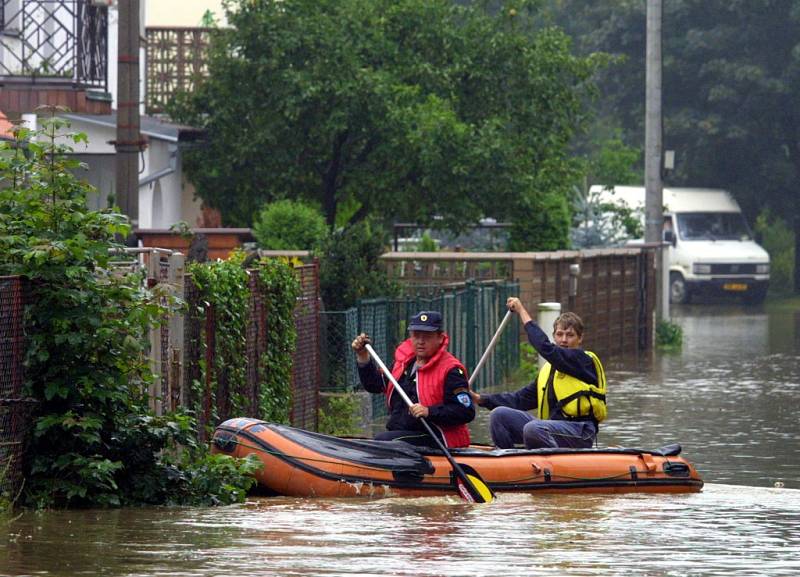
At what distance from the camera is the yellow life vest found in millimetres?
13930

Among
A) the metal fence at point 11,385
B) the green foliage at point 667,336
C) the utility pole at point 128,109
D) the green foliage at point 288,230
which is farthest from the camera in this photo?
the green foliage at point 667,336

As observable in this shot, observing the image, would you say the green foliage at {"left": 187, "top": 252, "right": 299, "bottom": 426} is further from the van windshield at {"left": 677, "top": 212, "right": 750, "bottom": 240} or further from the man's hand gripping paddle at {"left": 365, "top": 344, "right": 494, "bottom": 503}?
the van windshield at {"left": 677, "top": 212, "right": 750, "bottom": 240}

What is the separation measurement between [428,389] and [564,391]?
1.11 m

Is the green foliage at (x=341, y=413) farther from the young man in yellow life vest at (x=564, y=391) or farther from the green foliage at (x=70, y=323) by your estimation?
the green foliage at (x=70, y=323)

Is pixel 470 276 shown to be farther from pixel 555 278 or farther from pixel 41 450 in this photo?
pixel 41 450

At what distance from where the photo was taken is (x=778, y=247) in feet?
191

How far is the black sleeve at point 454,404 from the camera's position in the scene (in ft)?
43.5

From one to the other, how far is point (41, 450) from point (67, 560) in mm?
2049

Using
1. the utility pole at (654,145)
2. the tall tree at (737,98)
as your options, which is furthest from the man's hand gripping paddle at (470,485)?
the tall tree at (737,98)

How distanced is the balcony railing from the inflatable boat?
10.1 meters

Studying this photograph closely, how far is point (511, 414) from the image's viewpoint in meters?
14.4

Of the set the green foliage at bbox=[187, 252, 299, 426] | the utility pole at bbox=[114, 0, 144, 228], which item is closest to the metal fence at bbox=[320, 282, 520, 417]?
the utility pole at bbox=[114, 0, 144, 228]

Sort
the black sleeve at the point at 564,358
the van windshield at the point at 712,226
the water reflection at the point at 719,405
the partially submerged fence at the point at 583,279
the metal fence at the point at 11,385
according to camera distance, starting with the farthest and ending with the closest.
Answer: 1. the van windshield at the point at 712,226
2. the partially submerged fence at the point at 583,279
3. the water reflection at the point at 719,405
4. the black sleeve at the point at 564,358
5. the metal fence at the point at 11,385

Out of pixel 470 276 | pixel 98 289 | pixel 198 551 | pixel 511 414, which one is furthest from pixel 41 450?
pixel 470 276
